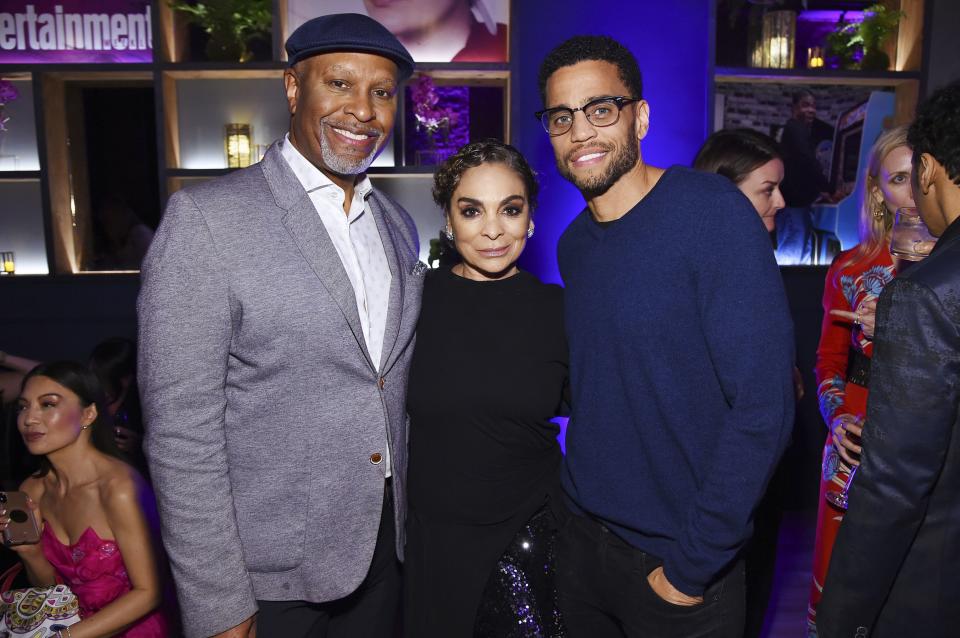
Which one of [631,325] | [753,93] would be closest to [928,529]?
[631,325]

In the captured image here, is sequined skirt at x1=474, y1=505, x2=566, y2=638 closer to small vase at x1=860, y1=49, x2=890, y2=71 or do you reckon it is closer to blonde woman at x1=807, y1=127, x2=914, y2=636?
blonde woman at x1=807, y1=127, x2=914, y2=636

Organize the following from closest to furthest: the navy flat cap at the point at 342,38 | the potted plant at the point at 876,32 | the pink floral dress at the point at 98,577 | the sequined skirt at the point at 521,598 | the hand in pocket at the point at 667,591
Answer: the hand in pocket at the point at 667,591 < the navy flat cap at the point at 342,38 < the sequined skirt at the point at 521,598 < the pink floral dress at the point at 98,577 < the potted plant at the point at 876,32

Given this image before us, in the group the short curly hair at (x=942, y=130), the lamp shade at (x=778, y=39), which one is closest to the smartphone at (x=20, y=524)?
the short curly hair at (x=942, y=130)

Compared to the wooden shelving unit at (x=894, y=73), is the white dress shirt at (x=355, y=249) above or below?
below

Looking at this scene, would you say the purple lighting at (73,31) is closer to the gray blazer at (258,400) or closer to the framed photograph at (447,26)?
the framed photograph at (447,26)

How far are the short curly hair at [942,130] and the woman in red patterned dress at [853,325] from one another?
76 centimetres

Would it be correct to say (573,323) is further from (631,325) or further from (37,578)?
(37,578)

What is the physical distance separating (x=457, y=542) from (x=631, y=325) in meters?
0.72

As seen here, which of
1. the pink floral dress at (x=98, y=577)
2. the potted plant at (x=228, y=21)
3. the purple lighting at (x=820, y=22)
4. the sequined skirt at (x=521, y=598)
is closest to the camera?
the sequined skirt at (x=521, y=598)

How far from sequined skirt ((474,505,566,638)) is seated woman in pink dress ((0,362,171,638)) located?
1.02 metres

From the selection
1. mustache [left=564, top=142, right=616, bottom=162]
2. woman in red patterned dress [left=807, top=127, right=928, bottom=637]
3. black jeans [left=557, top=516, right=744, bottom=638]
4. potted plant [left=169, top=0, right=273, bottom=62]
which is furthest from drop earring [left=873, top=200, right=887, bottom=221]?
potted plant [left=169, top=0, right=273, bottom=62]

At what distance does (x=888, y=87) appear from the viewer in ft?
14.0

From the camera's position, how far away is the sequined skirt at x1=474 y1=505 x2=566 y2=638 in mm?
1722

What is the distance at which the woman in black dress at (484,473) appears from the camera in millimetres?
1727
